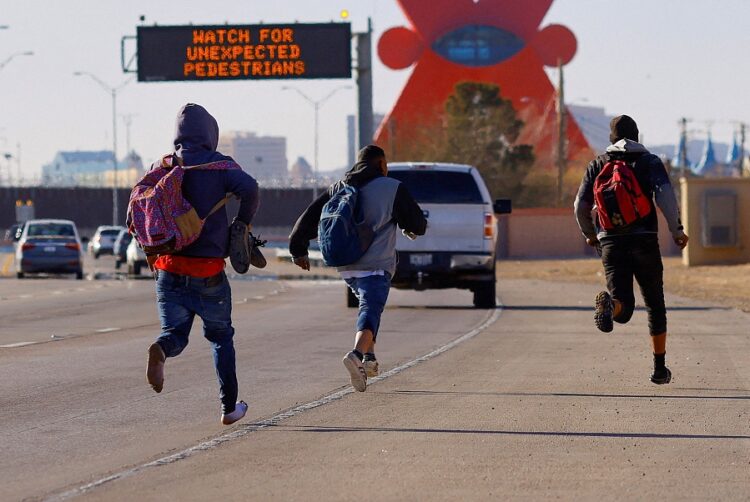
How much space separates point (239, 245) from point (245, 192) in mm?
310

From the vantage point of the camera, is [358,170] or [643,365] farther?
[643,365]

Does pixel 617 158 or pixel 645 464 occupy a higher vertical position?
pixel 617 158

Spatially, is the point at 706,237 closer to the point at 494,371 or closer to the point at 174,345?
the point at 494,371

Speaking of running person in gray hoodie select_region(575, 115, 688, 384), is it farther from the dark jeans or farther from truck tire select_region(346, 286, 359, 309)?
truck tire select_region(346, 286, 359, 309)

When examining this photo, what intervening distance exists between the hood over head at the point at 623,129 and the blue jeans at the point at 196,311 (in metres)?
4.14

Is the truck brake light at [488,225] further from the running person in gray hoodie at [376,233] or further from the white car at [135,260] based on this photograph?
the white car at [135,260]

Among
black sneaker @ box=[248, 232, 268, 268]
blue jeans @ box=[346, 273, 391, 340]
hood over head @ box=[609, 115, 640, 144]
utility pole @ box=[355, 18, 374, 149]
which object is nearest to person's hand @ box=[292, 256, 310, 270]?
blue jeans @ box=[346, 273, 391, 340]

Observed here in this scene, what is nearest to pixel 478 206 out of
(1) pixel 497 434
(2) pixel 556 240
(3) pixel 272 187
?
(1) pixel 497 434

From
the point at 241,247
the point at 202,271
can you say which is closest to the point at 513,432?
the point at 241,247

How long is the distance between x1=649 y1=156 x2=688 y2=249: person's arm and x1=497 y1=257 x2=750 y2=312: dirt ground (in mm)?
13827

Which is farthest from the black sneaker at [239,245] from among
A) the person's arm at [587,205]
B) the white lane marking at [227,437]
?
the person's arm at [587,205]

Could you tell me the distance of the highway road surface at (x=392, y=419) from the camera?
816 cm

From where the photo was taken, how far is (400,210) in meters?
11.8

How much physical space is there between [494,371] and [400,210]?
319 centimetres
